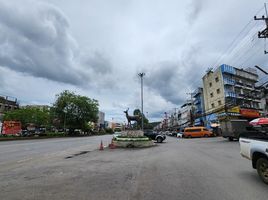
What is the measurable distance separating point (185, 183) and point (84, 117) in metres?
65.1

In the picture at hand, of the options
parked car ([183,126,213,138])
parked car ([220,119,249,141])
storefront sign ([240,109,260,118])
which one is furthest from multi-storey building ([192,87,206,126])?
parked car ([220,119,249,141])

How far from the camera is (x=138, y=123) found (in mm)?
24656

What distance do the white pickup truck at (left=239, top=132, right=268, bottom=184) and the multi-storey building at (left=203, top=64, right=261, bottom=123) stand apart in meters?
39.7

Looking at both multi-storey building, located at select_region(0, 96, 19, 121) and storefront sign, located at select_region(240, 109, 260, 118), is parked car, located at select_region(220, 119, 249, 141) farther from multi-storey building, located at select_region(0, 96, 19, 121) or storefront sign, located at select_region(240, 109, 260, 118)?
multi-storey building, located at select_region(0, 96, 19, 121)

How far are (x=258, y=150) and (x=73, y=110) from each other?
→ 218 feet

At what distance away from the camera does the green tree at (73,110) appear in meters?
66.2

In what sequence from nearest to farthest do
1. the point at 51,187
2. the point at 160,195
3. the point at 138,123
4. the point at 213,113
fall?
the point at 160,195, the point at 51,187, the point at 138,123, the point at 213,113

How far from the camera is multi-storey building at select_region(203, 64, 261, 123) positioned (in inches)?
1757

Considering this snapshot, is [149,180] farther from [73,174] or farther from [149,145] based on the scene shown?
[149,145]

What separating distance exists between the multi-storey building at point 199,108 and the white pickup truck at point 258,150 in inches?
2025

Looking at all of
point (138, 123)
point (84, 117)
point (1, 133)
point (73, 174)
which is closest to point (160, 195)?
point (73, 174)

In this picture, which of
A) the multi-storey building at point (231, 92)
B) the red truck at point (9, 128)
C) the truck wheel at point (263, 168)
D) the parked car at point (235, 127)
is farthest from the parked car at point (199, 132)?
the truck wheel at point (263, 168)

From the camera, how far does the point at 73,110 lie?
6719cm

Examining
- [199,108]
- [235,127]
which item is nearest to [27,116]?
[199,108]
